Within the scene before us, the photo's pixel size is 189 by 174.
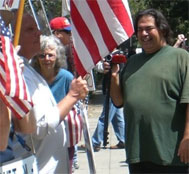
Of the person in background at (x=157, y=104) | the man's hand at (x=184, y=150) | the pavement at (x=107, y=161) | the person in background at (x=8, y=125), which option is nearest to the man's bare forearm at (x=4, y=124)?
the person in background at (x=8, y=125)

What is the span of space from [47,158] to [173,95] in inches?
38.1

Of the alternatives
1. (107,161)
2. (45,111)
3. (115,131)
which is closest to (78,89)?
(45,111)

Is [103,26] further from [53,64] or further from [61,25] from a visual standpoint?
[61,25]

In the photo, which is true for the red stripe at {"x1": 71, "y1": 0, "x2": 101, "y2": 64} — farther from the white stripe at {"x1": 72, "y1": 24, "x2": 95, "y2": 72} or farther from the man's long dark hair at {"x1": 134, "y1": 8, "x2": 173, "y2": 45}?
the man's long dark hair at {"x1": 134, "y1": 8, "x2": 173, "y2": 45}

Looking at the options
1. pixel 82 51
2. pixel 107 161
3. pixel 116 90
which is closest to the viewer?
pixel 82 51

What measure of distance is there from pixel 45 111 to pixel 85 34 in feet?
2.33

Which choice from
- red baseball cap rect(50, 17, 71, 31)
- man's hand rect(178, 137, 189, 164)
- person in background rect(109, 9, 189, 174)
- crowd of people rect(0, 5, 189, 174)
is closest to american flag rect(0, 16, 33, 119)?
crowd of people rect(0, 5, 189, 174)

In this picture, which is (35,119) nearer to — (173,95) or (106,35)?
(106,35)

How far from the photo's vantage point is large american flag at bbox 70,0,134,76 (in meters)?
3.64

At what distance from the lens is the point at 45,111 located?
125 inches

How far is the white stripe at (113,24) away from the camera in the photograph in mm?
3633

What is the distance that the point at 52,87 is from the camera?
4387 mm

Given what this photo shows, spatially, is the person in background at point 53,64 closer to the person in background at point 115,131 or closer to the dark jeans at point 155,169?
the dark jeans at point 155,169

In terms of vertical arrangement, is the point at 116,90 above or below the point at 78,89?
below
